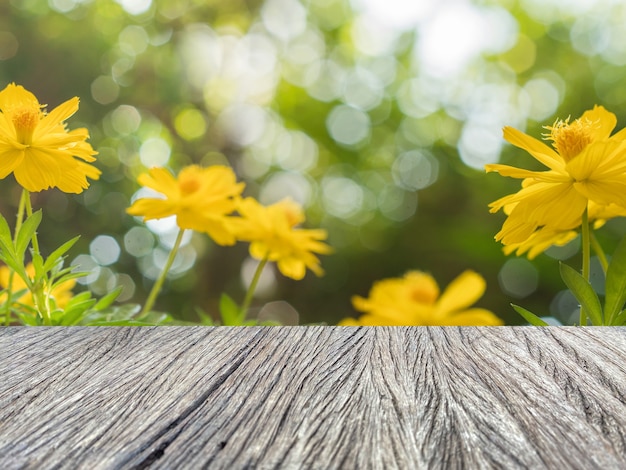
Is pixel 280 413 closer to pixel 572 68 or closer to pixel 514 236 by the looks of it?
pixel 514 236

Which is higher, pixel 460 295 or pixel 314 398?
pixel 314 398

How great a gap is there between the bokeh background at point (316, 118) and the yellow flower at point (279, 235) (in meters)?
1.54

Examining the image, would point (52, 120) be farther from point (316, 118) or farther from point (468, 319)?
point (316, 118)

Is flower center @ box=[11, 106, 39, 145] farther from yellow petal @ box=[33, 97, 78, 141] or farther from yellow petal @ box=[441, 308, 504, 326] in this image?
yellow petal @ box=[441, 308, 504, 326]

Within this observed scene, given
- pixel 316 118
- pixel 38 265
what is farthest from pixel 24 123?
pixel 316 118

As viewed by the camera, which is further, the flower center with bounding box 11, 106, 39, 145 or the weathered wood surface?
the flower center with bounding box 11, 106, 39, 145

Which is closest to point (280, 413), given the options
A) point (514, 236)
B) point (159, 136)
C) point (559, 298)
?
point (514, 236)

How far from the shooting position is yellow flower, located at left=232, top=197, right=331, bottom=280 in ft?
2.97

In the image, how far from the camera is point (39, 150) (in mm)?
646

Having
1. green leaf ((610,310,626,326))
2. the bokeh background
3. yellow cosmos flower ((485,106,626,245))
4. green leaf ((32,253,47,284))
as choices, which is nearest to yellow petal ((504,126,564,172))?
yellow cosmos flower ((485,106,626,245))

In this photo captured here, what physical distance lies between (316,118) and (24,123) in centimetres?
290

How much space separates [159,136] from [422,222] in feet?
4.48

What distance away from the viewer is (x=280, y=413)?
0.37 m

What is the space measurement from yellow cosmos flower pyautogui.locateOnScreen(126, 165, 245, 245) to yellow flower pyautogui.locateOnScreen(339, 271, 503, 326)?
0.26 meters
